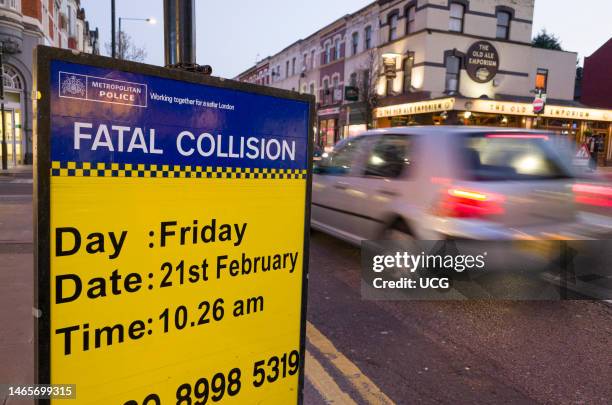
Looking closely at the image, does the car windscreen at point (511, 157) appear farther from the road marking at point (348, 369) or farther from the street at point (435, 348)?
the road marking at point (348, 369)

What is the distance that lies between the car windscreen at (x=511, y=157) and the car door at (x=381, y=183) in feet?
2.46

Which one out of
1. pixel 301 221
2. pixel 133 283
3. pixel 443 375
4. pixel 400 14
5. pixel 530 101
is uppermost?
pixel 400 14

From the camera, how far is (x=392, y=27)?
29.7 meters

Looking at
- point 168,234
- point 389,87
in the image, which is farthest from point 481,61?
point 168,234

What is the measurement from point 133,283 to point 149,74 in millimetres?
791

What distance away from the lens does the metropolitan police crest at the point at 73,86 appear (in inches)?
61.6

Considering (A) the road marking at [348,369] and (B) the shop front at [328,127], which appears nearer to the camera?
(A) the road marking at [348,369]

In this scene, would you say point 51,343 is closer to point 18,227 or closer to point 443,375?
point 443,375

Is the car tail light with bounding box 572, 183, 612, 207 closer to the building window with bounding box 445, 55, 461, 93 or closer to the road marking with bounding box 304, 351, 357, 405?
the road marking with bounding box 304, 351, 357, 405

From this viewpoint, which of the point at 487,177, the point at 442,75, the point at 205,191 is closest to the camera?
the point at 205,191

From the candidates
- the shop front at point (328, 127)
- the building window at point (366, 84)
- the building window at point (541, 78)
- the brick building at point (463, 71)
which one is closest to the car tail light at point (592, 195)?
the brick building at point (463, 71)

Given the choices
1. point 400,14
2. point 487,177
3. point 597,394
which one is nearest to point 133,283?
point 597,394

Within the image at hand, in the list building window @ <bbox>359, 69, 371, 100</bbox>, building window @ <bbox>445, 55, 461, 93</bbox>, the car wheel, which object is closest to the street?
the car wheel

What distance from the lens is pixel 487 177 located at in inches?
194
